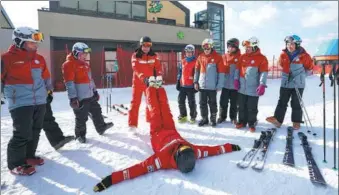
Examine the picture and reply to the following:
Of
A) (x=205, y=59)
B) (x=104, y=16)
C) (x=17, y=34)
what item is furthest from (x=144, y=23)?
(x=17, y=34)

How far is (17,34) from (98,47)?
12.0 m

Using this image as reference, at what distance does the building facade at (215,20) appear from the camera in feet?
68.5

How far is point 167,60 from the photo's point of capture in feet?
49.6

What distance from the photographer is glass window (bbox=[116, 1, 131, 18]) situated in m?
15.6

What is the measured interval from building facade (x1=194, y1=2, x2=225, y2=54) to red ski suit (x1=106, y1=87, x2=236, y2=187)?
17891mm

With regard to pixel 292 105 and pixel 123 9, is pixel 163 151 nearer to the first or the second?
pixel 292 105

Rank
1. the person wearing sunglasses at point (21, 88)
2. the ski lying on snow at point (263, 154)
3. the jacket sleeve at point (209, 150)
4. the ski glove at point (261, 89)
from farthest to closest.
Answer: the ski glove at point (261, 89), the jacket sleeve at point (209, 150), the ski lying on snow at point (263, 154), the person wearing sunglasses at point (21, 88)

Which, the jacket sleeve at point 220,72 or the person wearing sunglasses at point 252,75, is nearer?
the person wearing sunglasses at point 252,75

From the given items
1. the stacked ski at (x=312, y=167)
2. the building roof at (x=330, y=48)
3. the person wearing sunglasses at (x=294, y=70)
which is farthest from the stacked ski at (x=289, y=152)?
the building roof at (x=330, y=48)

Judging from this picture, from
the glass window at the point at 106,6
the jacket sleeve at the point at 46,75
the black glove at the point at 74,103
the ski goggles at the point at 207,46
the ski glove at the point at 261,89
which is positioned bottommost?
the black glove at the point at 74,103

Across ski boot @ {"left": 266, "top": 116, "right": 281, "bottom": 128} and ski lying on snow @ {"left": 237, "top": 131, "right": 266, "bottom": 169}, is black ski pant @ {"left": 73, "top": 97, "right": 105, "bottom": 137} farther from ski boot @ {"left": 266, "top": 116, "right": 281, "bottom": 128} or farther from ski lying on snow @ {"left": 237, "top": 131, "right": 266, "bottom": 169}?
ski boot @ {"left": 266, "top": 116, "right": 281, "bottom": 128}

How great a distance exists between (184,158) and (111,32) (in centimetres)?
1320

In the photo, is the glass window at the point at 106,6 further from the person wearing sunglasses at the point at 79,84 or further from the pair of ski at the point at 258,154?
the pair of ski at the point at 258,154

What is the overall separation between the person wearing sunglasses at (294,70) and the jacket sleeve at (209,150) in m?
2.03
